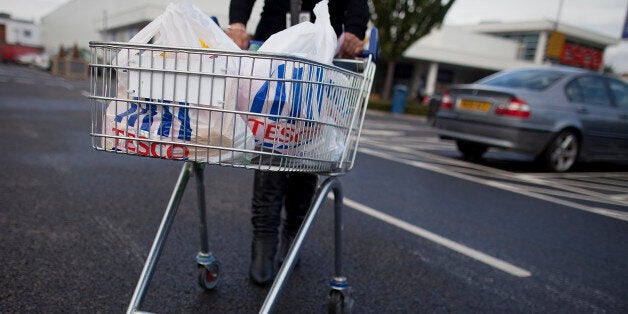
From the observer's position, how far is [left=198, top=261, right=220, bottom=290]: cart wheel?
6.91 feet

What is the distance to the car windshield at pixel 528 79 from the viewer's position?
662 cm

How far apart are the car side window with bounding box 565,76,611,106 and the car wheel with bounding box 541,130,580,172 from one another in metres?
0.55

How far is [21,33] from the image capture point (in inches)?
1905

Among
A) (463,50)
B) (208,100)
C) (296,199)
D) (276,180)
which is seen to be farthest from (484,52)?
(208,100)

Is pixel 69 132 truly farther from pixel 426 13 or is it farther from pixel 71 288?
pixel 426 13

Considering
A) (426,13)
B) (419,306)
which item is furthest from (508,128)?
(426,13)

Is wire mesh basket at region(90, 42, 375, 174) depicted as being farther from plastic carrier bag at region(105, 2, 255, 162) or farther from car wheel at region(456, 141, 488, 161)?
car wheel at region(456, 141, 488, 161)

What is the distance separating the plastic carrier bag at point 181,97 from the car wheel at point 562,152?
6353mm

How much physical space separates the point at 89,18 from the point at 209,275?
5435 cm

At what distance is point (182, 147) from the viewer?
1326 mm

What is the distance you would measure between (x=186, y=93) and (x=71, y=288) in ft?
4.33

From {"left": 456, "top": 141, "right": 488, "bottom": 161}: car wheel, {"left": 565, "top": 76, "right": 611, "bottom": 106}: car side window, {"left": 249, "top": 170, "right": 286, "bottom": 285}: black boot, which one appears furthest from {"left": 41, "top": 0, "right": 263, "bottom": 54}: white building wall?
{"left": 249, "top": 170, "right": 286, "bottom": 285}: black boot

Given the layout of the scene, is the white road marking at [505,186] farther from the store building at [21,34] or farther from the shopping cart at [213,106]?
the store building at [21,34]

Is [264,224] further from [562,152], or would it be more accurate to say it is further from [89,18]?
[89,18]
